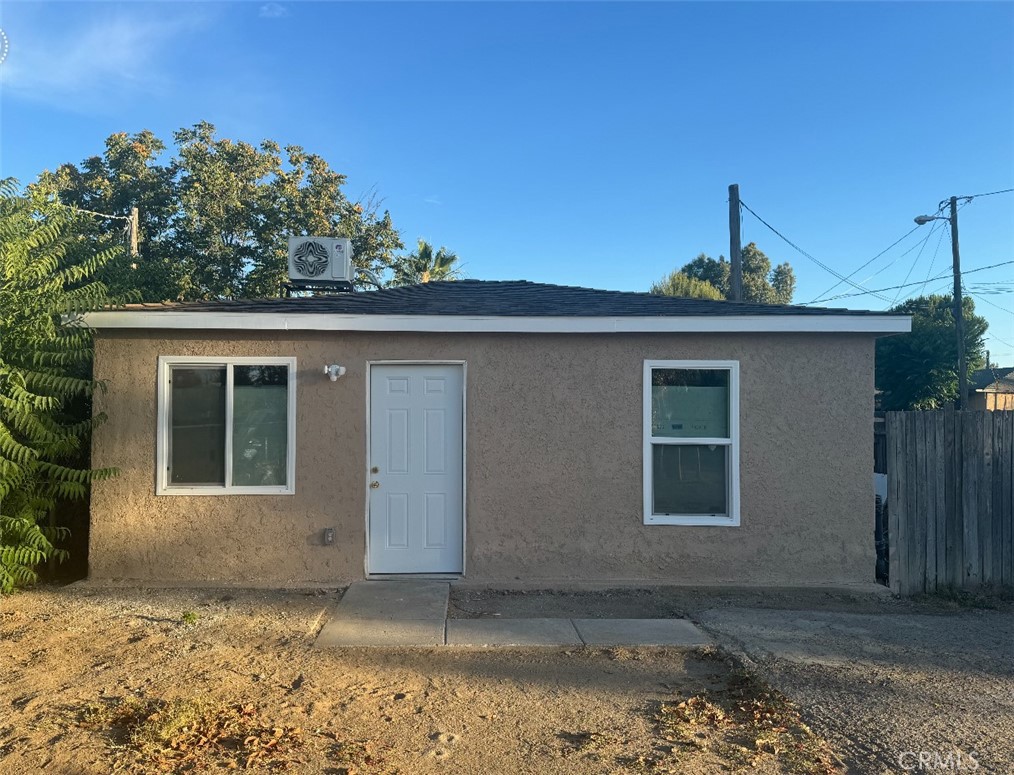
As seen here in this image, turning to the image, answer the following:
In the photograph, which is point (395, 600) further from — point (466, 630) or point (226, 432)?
point (226, 432)

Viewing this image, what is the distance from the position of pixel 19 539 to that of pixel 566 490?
A: 16.6 ft

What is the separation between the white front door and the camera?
22.9ft

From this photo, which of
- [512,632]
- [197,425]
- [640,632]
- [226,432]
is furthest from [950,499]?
[197,425]

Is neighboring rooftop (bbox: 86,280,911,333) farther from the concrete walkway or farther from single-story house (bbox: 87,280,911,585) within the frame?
the concrete walkway

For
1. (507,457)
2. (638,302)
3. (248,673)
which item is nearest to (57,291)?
(248,673)

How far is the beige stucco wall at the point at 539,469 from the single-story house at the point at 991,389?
963 inches

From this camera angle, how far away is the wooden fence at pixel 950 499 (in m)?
6.80

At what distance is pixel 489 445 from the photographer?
6.94 m

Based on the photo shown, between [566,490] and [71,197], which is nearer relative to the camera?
[566,490]

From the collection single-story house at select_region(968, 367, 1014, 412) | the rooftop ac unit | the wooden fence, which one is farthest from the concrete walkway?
single-story house at select_region(968, 367, 1014, 412)

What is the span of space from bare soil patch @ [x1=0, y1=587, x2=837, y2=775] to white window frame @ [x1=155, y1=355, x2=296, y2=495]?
1.39 meters

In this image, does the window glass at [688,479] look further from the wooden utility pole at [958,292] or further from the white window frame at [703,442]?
the wooden utility pole at [958,292]

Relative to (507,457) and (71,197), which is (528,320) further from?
(71,197)

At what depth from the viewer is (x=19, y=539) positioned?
6.15 meters
